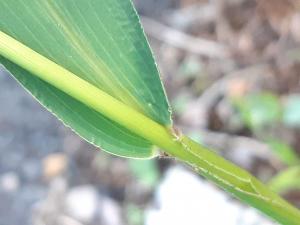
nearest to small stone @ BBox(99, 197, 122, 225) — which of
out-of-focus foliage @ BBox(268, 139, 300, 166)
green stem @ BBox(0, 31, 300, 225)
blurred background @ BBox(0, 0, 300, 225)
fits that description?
blurred background @ BBox(0, 0, 300, 225)

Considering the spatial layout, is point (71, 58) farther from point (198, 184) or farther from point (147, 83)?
point (198, 184)

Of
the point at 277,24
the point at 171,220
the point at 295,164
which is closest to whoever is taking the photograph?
the point at 295,164

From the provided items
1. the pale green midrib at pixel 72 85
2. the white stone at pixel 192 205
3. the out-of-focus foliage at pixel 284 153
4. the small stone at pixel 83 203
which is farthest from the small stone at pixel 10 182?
the pale green midrib at pixel 72 85

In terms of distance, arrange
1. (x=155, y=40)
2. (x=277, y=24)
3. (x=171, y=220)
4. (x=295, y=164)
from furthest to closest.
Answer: (x=155, y=40) → (x=277, y=24) → (x=171, y=220) → (x=295, y=164)

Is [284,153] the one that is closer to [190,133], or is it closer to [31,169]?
[190,133]

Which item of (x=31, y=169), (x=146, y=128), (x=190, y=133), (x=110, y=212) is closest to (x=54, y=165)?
(x=31, y=169)

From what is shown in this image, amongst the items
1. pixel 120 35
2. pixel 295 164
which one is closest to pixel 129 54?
pixel 120 35

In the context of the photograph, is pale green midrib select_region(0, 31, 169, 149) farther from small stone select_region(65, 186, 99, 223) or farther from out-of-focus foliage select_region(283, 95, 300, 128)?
small stone select_region(65, 186, 99, 223)
